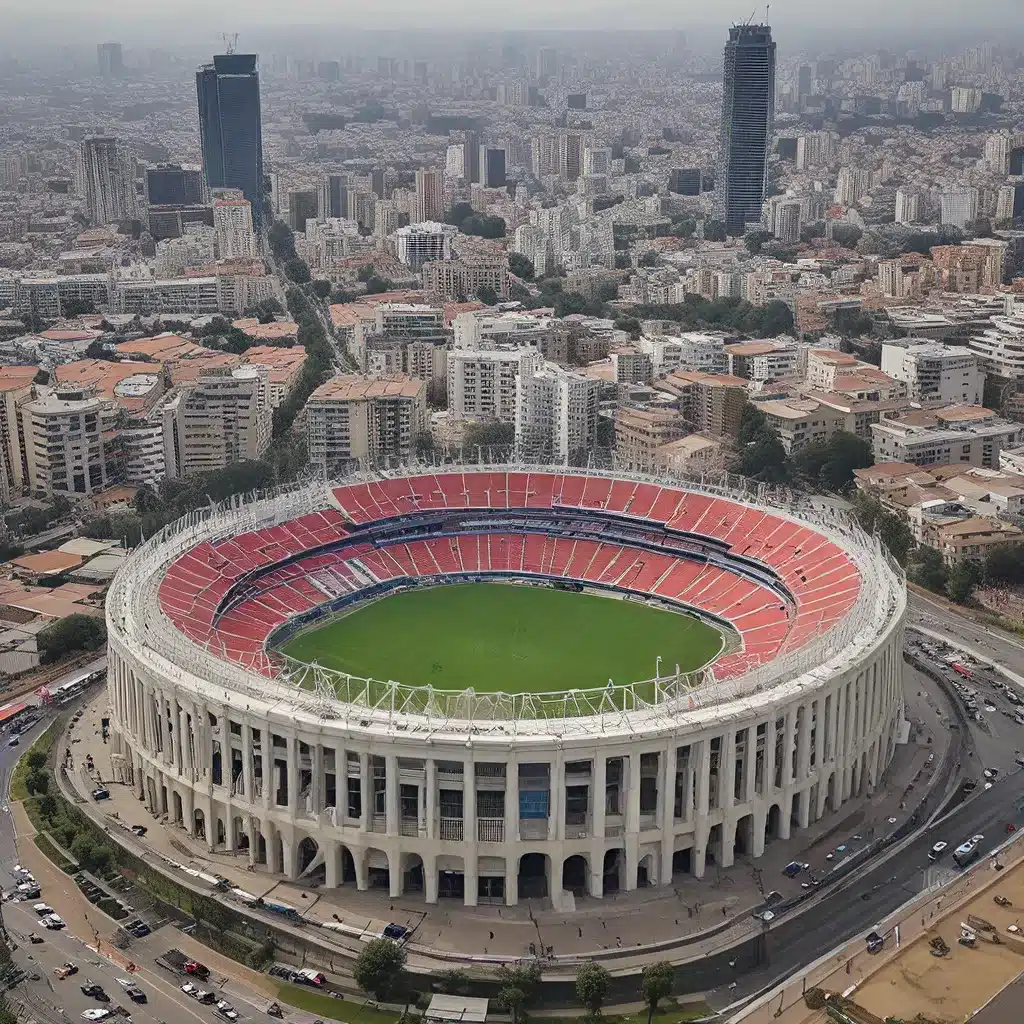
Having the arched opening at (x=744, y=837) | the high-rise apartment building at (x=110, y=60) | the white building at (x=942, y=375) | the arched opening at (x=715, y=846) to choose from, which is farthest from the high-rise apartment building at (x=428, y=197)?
the arched opening at (x=715, y=846)

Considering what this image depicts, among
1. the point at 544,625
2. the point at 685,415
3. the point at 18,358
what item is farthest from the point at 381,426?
the point at 18,358

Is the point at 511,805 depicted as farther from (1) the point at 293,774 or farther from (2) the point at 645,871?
(1) the point at 293,774

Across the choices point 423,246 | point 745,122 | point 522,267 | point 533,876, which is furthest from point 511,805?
point 745,122

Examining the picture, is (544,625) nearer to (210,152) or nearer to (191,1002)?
(191,1002)

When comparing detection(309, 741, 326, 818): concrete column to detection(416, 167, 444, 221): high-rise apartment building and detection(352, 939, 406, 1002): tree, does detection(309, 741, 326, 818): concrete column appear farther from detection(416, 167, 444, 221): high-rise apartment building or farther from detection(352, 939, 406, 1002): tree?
detection(416, 167, 444, 221): high-rise apartment building

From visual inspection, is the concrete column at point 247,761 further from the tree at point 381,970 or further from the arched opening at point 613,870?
the arched opening at point 613,870
